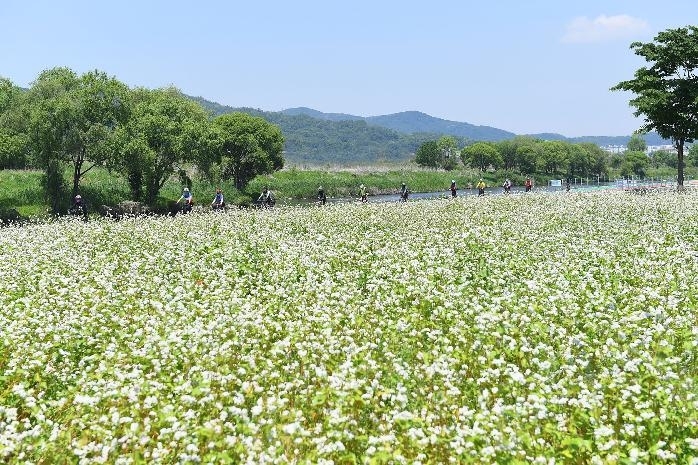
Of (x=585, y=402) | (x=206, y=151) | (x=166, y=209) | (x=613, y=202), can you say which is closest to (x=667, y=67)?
(x=613, y=202)

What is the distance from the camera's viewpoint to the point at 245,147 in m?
67.8

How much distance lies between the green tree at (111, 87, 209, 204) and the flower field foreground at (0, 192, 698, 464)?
1128 inches

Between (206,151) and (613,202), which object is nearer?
(613,202)

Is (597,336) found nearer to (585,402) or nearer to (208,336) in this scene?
(585,402)

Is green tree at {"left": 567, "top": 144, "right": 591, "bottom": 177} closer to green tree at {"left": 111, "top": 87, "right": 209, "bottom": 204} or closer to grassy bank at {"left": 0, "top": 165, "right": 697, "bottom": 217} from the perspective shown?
grassy bank at {"left": 0, "top": 165, "right": 697, "bottom": 217}

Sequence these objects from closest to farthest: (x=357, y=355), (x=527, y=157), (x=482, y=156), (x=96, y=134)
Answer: (x=357, y=355) < (x=96, y=134) < (x=482, y=156) < (x=527, y=157)

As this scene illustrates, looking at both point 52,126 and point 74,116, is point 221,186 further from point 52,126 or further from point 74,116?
point 52,126

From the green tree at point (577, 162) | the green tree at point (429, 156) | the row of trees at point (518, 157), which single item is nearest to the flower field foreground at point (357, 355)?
the row of trees at point (518, 157)

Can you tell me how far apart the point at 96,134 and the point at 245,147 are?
25.7m

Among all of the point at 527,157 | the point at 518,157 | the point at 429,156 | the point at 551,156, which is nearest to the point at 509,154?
the point at 518,157

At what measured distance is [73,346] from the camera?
949 cm

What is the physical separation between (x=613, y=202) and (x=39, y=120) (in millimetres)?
36710

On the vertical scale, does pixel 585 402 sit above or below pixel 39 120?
below

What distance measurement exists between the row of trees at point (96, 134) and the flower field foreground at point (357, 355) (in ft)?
89.8
